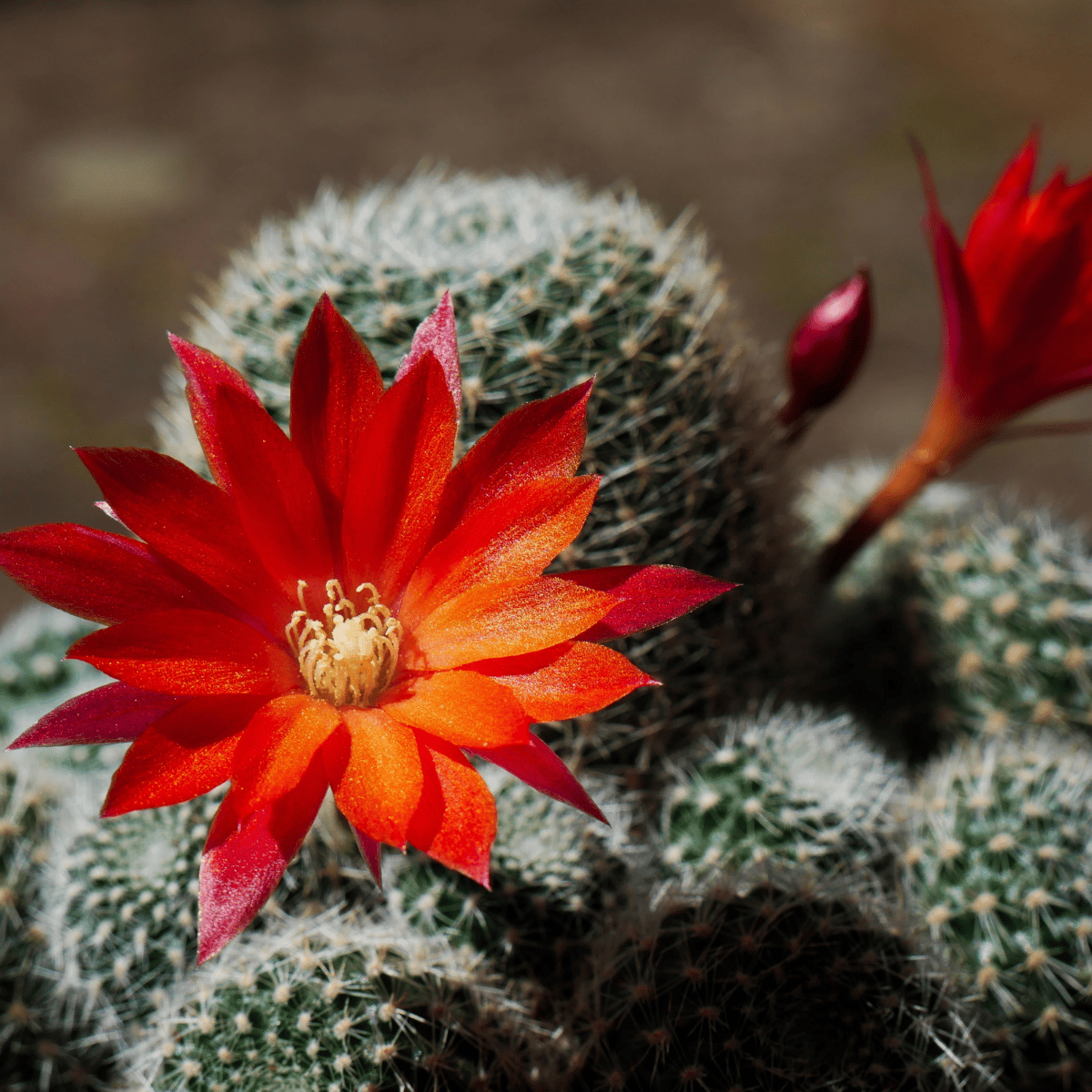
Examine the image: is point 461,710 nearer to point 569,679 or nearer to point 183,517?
point 569,679

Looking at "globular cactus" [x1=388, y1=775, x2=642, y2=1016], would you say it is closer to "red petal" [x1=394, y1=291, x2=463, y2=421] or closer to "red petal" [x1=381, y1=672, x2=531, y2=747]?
"red petal" [x1=381, y1=672, x2=531, y2=747]

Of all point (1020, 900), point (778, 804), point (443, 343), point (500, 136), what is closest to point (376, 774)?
point (443, 343)

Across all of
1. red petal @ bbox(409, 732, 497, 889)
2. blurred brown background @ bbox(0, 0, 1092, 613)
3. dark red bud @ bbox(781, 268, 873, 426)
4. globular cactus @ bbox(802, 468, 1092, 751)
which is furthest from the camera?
blurred brown background @ bbox(0, 0, 1092, 613)

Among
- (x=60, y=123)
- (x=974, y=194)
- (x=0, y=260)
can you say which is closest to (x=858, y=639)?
(x=974, y=194)

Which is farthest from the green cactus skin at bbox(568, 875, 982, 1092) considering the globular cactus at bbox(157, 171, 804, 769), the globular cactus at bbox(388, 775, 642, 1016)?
the globular cactus at bbox(157, 171, 804, 769)

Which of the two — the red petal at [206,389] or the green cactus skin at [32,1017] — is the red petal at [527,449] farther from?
the green cactus skin at [32,1017]

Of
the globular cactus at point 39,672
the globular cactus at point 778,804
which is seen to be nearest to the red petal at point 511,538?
the globular cactus at point 778,804
